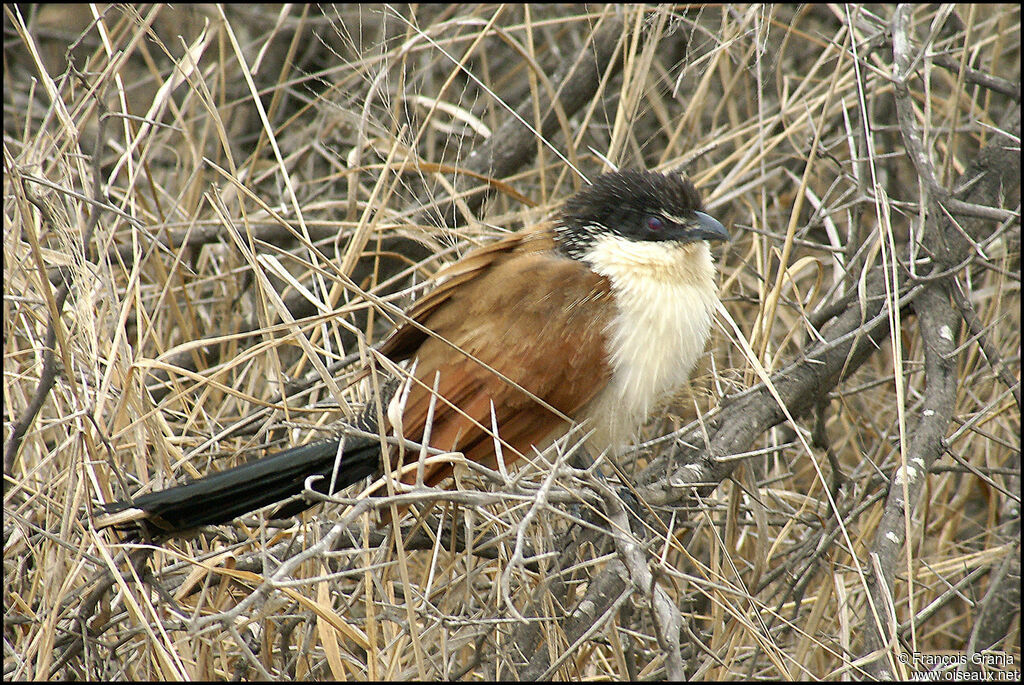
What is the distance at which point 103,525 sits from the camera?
152cm

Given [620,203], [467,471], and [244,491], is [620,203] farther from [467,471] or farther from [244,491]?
[244,491]

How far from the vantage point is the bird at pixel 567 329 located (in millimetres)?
1926

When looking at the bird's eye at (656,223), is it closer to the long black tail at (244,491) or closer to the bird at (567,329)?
the bird at (567,329)

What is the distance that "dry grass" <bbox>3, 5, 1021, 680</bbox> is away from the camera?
4.98 ft

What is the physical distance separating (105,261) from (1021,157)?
1964 mm

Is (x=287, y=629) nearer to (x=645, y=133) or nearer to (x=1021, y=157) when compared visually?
(x=1021, y=157)

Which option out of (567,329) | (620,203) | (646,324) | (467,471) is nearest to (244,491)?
(467,471)

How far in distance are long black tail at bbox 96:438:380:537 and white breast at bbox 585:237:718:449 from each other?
0.53m

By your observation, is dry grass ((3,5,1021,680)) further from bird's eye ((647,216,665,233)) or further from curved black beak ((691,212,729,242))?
bird's eye ((647,216,665,233))

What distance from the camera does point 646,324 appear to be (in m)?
1.97

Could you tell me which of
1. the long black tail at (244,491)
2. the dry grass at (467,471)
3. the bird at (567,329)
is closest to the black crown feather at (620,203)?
the bird at (567,329)

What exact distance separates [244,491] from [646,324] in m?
0.88

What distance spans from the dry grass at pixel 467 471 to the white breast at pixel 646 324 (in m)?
0.11

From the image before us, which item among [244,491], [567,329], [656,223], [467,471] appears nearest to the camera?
[244,491]
